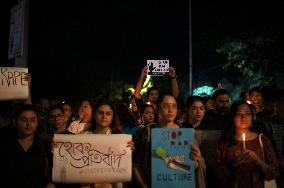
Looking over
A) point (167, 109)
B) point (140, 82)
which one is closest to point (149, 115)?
point (140, 82)

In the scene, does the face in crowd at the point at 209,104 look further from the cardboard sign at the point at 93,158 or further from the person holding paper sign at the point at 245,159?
the cardboard sign at the point at 93,158

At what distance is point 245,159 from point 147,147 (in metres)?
1.12

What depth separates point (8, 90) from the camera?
6.26m

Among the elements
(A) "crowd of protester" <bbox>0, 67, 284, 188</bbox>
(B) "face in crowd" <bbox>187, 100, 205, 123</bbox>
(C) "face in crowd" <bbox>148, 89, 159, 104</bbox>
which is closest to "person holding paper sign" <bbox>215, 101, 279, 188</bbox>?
(A) "crowd of protester" <bbox>0, 67, 284, 188</bbox>

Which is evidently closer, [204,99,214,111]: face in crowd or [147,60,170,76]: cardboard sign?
[204,99,214,111]: face in crowd

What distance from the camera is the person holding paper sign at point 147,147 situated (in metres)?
4.88

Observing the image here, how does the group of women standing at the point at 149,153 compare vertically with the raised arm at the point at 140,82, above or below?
below

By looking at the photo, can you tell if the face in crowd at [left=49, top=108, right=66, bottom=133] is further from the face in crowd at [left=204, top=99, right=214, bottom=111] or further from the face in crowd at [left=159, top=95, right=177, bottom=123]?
the face in crowd at [left=204, top=99, right=214, bottom=111]

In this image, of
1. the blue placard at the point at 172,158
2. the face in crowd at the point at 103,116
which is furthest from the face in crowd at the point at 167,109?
the face in crowd at the point at 103,116

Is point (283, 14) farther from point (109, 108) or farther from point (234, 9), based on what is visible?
point (109, 108)

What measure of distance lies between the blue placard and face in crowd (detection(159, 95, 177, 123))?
28cm

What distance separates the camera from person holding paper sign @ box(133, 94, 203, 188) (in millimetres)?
4875

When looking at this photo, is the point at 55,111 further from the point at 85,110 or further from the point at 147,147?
the point at 147,147

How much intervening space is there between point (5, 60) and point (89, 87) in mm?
9067
